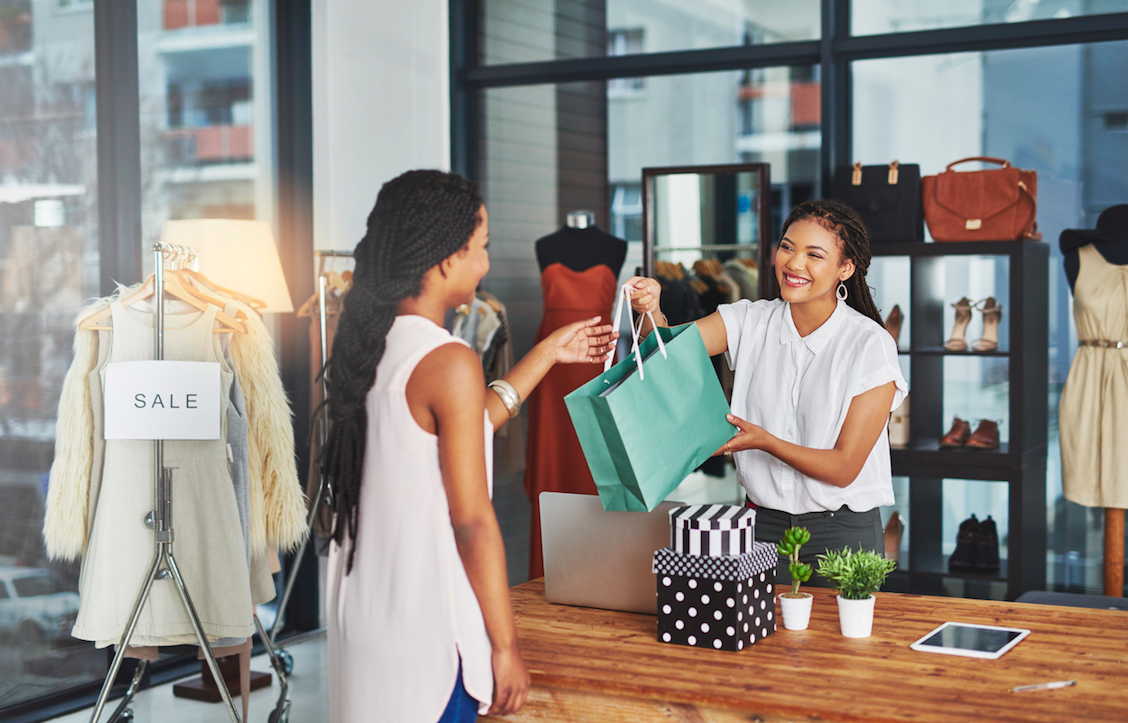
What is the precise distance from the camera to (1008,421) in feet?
14.0

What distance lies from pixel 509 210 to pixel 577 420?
3.32 metres

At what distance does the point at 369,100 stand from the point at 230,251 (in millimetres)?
1503

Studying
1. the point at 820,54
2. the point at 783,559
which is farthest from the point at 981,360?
the point at 783,559

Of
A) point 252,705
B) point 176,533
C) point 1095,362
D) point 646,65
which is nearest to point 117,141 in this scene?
point 176,533

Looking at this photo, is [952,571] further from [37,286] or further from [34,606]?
[37,286]

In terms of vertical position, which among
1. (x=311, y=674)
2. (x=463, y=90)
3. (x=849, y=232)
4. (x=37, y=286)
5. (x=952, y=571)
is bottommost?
(x=311, y=674)

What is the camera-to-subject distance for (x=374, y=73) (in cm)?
486

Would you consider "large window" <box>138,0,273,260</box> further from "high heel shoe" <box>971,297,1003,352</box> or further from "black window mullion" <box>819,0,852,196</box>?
"high heel shoe" <box>971,297,1003,352</box>

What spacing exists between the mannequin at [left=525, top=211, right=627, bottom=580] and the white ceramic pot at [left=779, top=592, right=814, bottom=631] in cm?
252

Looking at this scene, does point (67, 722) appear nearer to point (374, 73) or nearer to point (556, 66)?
point (374, 73)

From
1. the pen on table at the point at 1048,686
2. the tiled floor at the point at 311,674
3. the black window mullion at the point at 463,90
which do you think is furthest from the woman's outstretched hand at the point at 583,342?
the black window mullion at the point at 463,90

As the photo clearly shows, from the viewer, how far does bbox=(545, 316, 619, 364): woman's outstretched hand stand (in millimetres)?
2213

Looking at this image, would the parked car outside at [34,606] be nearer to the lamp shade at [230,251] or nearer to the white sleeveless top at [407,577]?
the lamp shade at [230,251]

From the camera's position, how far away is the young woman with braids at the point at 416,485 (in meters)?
1.67
